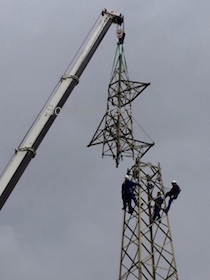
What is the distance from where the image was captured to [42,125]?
98.3 ft

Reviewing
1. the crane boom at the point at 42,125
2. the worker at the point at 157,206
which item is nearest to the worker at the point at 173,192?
the worker at the point at 157,206

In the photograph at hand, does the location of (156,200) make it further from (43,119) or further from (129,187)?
(43,119)

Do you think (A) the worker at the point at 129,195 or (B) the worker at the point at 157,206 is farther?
(B) the worker at the point at 157,206

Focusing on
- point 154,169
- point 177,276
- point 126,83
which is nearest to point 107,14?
point 126,83

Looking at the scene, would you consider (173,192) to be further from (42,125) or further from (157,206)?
(42,125)

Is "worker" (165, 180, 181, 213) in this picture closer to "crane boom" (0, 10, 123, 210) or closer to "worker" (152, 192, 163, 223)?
"worker" (152, 192, 163, 223)

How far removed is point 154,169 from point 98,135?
3775 mm

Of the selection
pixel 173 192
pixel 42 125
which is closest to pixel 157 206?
pixel 173 192

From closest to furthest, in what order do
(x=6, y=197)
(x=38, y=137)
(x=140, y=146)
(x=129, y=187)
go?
(x=6, y=197) < (x=38, y=137) < (x=129, y=187) < (x=140, y=146)

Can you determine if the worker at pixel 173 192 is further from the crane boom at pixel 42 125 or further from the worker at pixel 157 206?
the crane boom at pixel 42 125

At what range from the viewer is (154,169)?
34.1 metres

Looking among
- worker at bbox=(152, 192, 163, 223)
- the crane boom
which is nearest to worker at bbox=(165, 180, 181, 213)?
worker at bbox=(152, 192, 163, 223)

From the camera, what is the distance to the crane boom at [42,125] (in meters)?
27.8

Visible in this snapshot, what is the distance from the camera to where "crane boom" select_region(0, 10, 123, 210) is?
27772 mm
